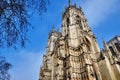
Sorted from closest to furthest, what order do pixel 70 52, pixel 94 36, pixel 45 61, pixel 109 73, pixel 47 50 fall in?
1. pixel 109 73
2. pixel 70 52
3. pixel 94 36
4. pixel 45 61
5. pixel 47 50

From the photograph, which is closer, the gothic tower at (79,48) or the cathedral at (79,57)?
the gothic tower at (79,48)

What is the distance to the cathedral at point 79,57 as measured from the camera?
66.3 ft

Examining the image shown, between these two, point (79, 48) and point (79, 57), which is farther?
point (79, 48)

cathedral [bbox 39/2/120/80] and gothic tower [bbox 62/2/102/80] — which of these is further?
cathedral [bbox 39/2/120/80]

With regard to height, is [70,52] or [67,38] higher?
[67,38]

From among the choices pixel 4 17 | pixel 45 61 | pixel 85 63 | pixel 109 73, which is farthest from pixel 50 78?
pixel 4 17

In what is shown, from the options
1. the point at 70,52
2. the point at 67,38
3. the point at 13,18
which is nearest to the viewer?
the point at 13,18

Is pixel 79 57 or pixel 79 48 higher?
pixel 79 48

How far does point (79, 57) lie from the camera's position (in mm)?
22297

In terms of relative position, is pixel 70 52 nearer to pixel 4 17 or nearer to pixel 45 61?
pixel 45 61

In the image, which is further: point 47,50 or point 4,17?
point 47,50

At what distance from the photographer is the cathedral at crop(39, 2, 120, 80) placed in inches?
795

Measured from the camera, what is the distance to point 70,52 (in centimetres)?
2281

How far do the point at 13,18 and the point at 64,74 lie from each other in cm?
1887
